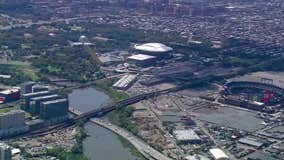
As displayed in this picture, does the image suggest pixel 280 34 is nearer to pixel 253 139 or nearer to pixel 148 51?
pixel 148 51

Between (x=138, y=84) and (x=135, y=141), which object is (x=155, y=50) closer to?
(x=138, y=84)

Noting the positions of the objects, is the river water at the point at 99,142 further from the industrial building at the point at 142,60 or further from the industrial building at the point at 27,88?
the industrial building at the point at 142,60

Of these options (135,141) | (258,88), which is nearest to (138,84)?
(258,88)

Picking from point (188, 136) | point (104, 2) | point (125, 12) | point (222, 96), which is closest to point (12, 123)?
point (188, 136)

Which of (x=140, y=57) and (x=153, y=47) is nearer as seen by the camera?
(x=140, y=57)

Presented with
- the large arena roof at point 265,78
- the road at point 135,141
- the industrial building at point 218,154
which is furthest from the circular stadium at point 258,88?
the industrial building at point 218,154

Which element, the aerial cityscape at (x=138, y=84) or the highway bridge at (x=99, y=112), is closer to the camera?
the aerial cityscape at (x=138, y=84)
